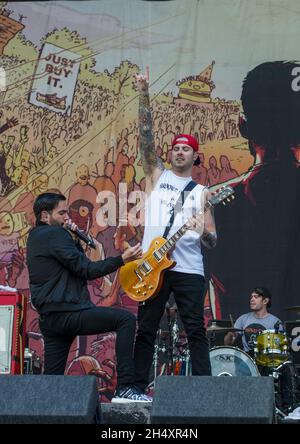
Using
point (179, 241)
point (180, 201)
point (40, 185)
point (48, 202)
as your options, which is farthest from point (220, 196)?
point (40, 185)

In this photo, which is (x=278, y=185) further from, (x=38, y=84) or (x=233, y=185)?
(x=38, y=84)

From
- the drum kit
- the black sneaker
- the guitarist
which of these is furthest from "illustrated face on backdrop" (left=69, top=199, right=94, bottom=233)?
the black sneaker

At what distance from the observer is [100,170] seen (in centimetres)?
1050

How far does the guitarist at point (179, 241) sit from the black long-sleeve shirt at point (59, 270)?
50 centimetres

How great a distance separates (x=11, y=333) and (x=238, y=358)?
134 inches

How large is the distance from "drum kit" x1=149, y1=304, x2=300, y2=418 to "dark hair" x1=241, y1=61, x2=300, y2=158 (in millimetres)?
1867

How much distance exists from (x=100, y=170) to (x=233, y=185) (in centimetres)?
141

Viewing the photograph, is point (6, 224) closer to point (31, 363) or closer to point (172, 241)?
point (31, 363)

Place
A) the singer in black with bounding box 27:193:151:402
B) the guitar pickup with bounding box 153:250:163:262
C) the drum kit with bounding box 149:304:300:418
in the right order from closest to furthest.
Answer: the singer in black with bounding box 27:193:151:402 < the guitar pickup with bounding box 153:250:163:262 < the drum kit with bounding box 149:304:300:418

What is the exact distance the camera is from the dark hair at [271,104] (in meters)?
10.5

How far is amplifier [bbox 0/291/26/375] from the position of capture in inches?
280

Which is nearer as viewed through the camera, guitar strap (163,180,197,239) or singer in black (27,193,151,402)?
singer in black (27,193,151,402)

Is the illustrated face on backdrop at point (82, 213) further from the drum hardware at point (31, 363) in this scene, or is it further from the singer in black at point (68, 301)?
the singer in black at point (68, 301)

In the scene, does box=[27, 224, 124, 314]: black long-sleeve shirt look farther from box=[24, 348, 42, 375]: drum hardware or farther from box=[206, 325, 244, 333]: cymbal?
box=[206, 325, 244, 333]: cymbal
